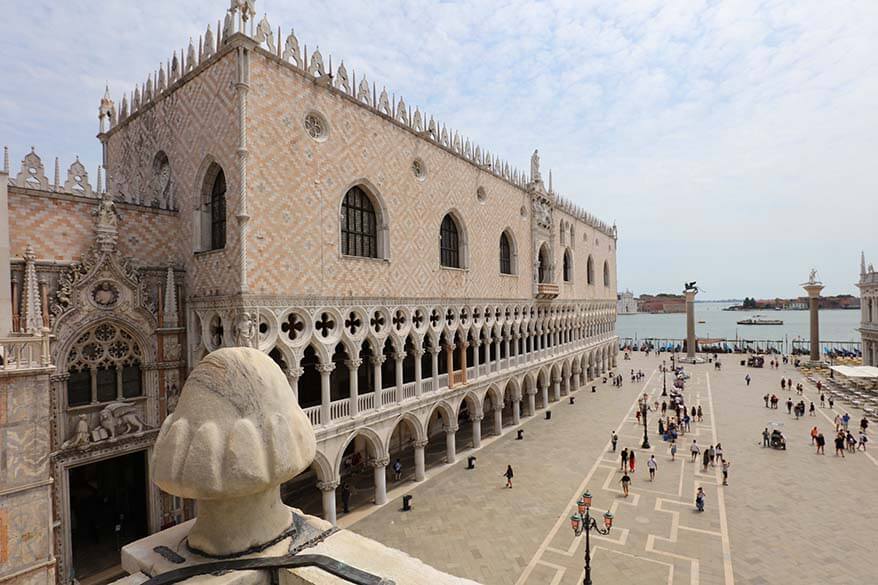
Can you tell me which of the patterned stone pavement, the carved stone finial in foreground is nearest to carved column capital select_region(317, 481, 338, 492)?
the patterned stone pavement

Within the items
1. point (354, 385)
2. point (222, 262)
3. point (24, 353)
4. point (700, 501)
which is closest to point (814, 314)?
point (700, 501)

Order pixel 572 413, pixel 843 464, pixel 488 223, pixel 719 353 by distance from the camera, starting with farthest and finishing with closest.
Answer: pixel 719 353 < pixel 572 413 < pixel 488 223 < pixel 843 464

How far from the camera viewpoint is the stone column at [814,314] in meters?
42.9

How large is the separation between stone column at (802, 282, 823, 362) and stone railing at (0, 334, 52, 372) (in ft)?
182

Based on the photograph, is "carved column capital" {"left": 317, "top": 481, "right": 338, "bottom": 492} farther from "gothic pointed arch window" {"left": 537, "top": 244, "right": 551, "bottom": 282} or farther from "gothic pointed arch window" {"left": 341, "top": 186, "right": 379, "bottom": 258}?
"gothic pointed arch window" {"left": 537, "top": 244, "right": 551, "bottom": 282}

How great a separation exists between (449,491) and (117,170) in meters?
17.5

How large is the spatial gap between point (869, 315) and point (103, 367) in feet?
182

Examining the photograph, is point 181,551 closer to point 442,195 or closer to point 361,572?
point 361,572

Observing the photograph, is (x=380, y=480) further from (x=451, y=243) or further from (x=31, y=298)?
(x=31, y=298)

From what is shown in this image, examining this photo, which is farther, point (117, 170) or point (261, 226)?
point (117, 170)

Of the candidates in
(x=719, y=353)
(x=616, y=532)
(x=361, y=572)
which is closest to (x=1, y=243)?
(x=361, y=572)

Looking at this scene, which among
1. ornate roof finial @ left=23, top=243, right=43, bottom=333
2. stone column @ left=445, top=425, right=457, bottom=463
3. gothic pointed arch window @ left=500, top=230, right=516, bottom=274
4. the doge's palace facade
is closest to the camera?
ornate roof finial @ left=23, top=243, right=43, bottom=333

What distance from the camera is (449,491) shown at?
16.3 metres

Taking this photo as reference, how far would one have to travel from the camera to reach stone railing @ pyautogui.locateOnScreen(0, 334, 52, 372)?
9297mm
